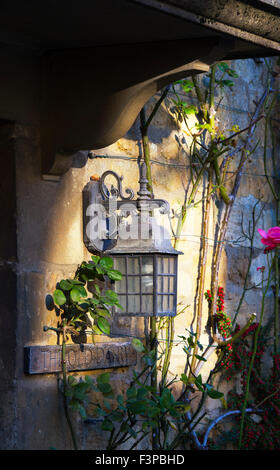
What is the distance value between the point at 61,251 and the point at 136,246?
0.30m

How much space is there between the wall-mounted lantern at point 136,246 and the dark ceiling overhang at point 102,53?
0.88 ft

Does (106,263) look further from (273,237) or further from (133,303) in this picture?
(273,237)

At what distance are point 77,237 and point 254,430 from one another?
145 cm

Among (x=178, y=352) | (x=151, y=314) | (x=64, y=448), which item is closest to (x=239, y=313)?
(x=178, y=352)

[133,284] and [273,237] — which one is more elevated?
[273,237]

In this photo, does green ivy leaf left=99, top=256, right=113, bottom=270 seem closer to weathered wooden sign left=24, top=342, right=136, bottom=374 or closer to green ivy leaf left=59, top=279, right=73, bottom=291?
green ivy leaf left=59, top=279, right=73, bottom=291

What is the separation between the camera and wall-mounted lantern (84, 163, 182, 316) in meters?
2.84

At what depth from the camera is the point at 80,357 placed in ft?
9.41

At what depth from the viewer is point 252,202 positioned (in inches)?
152

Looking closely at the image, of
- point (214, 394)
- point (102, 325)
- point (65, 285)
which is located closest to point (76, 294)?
point (65, 285)

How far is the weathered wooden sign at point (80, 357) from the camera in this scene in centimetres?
270

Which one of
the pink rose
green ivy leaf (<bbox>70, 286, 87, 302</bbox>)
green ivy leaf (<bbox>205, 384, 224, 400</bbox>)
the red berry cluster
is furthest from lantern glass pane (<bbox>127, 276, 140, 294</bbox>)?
the red berry cluster

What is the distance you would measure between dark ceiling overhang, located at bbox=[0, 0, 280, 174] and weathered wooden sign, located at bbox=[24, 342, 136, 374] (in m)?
0.70

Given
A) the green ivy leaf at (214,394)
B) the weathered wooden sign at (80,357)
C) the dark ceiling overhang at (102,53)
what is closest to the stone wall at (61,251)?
the weathered wooden sign at (80,357)
